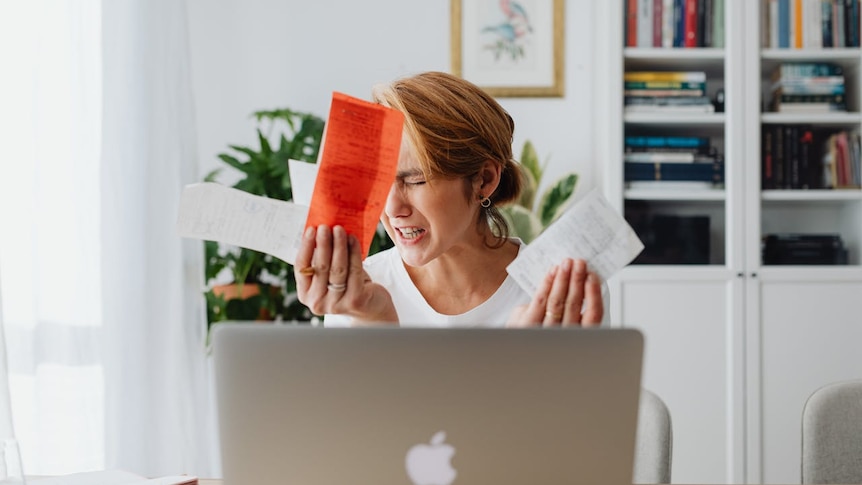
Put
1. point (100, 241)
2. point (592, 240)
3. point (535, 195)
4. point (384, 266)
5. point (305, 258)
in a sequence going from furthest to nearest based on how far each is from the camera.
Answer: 1. point (535, 195)
2. point (100, 241)
3. point (384, 266)
4. point (305, 258)
5. point (592, 240)

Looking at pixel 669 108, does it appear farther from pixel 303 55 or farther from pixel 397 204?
pixel 397 204

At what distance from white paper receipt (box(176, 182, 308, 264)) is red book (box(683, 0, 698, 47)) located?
1.99 m

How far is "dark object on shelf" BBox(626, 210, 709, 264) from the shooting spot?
109 inches

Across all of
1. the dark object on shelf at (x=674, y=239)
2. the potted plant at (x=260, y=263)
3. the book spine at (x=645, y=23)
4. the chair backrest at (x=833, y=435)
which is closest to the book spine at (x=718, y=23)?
the book spine at (x=645, y=23)

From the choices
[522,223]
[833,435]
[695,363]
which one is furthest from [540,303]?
[695,363]

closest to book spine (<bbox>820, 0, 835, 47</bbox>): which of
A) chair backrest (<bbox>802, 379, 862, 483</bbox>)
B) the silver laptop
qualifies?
chair backrest (<bbox>802, 379, 862, 483</bbox>)

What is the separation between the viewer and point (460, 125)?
4.74ft

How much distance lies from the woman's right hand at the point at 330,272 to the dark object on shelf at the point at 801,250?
190cm

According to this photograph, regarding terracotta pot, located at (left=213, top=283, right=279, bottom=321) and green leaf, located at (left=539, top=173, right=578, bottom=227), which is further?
green leaf, located at (left=539, top=173, right=578, bottom=227)

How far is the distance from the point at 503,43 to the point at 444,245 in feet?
5.55

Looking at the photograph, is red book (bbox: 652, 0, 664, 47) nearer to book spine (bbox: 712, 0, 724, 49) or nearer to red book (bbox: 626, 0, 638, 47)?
red book (bbox: 626, 0, 638, 47)

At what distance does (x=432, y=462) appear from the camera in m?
0.79

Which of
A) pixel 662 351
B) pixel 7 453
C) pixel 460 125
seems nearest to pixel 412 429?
pixel 7 453

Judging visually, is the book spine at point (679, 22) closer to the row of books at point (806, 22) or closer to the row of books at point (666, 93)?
the row of books at point (666, 93)
